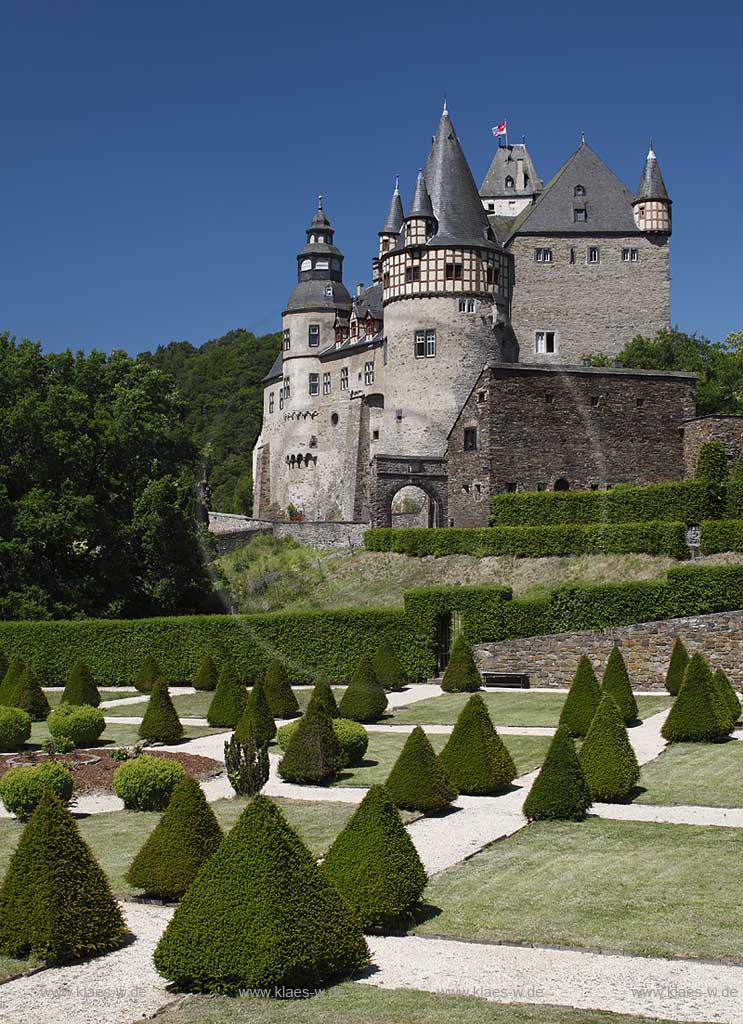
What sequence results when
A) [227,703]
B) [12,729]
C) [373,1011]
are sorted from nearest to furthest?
[373,1011]
[12,729]
[227,703]

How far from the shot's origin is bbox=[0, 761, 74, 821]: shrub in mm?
18844

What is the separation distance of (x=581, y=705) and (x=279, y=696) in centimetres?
863

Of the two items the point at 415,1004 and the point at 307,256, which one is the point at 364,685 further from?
the point at 307,256

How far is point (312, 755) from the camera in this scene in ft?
73.4

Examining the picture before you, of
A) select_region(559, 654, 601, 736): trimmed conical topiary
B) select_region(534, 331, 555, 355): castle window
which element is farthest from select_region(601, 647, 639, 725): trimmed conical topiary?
select_region(534, 331, 555, 355): castle window

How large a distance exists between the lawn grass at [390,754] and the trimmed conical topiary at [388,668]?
25.0 ft

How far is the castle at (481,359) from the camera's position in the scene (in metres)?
53.0

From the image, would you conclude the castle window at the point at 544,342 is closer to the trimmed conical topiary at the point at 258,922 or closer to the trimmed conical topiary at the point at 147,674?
the trimmed conical topiary at the point at 147,674

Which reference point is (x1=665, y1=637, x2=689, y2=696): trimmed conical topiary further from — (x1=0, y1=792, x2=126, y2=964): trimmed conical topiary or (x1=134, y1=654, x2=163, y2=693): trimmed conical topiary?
(x1=0, y1=792, x2=126, y2=964): trimmed conical topiary

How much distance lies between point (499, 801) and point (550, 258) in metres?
56.4

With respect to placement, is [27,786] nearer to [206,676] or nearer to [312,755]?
[312,755]

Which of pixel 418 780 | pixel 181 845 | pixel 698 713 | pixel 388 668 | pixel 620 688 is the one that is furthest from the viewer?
pixel 388 668

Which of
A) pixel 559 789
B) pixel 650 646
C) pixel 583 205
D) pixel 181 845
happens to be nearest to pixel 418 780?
pixel 559 789

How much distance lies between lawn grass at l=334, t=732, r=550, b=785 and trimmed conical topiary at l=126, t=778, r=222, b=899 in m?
8.36
